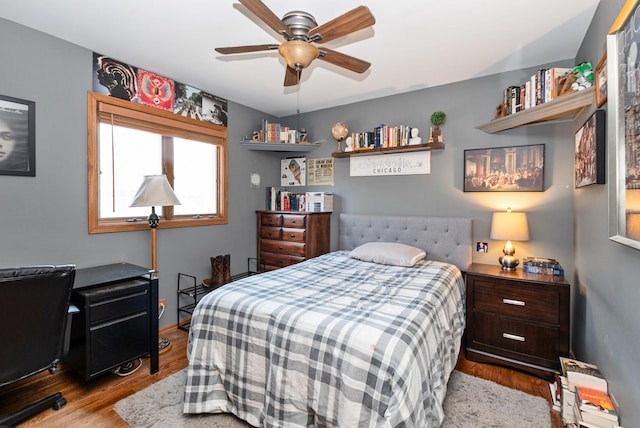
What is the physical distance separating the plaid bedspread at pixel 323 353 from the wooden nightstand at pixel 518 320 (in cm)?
44

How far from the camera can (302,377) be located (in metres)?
1.47

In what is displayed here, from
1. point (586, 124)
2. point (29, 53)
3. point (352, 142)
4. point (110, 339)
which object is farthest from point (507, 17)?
point (110, 339)

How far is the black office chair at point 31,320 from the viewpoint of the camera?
4.68 ft

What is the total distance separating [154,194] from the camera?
2.48m

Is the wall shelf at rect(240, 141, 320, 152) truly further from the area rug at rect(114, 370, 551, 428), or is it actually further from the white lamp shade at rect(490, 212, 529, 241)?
the area rug at rect(114, 370, 551, 428)

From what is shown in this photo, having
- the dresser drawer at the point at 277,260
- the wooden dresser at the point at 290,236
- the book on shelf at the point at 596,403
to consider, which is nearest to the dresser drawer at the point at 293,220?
the wooden dresser at the point at 290,236

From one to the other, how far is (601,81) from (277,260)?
3.36 meters

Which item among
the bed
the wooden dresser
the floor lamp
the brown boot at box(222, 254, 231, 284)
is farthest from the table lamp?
the floor lamp

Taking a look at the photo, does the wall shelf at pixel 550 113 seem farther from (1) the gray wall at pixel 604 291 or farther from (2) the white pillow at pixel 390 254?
(2) the white pillow at pixel 390 254

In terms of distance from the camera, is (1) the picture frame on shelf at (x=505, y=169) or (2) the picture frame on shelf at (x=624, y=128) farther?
(1) the picture frame on shelf at (x=505, y=169)

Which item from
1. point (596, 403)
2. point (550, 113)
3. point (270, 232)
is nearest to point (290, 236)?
point (270, 232)

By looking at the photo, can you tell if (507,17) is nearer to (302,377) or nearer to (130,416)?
(302,377)

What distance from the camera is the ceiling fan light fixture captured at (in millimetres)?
1745

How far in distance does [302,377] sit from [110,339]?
1.51 meters
